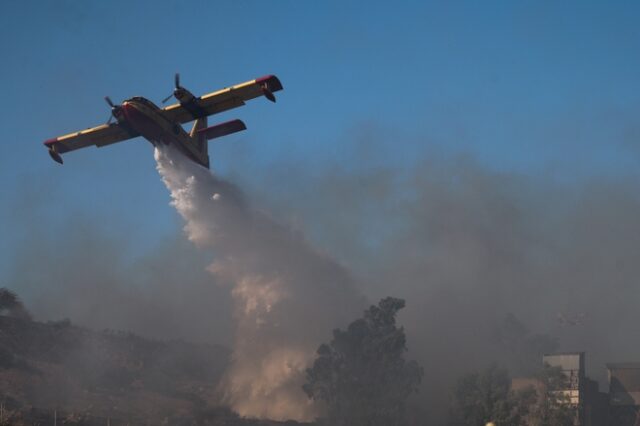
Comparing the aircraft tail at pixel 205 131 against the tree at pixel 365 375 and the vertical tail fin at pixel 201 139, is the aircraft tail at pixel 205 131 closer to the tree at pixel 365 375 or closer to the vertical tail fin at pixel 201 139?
the vertical tail fin at pixel 201 139

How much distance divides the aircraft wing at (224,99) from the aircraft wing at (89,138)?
5040 millimetres

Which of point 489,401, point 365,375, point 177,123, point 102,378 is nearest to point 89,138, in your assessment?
point 177,123

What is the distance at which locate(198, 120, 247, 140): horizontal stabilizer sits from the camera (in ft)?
246

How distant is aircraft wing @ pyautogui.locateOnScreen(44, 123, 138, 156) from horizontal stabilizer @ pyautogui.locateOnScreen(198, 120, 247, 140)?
709 cm

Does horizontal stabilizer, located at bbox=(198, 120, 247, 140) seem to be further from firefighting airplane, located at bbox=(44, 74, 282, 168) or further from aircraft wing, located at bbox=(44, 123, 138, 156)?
aircraft wing, located at bbox=(44, 123, 138, 156)

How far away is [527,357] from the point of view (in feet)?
299

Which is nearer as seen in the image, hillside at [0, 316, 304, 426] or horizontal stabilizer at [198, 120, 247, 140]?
hillside at [0, 316, 304, 426]

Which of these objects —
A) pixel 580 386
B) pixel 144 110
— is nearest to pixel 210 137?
pixel 144 110

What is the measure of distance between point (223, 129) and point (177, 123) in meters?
5.51

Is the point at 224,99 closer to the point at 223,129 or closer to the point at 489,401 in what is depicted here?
the point at 223,129

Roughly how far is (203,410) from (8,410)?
63.5ft

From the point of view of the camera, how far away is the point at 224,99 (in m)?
71.2

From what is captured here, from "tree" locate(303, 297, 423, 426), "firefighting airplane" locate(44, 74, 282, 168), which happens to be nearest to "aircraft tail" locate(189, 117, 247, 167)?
"firefighting airplane" locate(44, 74, 282, 168)

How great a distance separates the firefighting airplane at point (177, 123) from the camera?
67062mm
